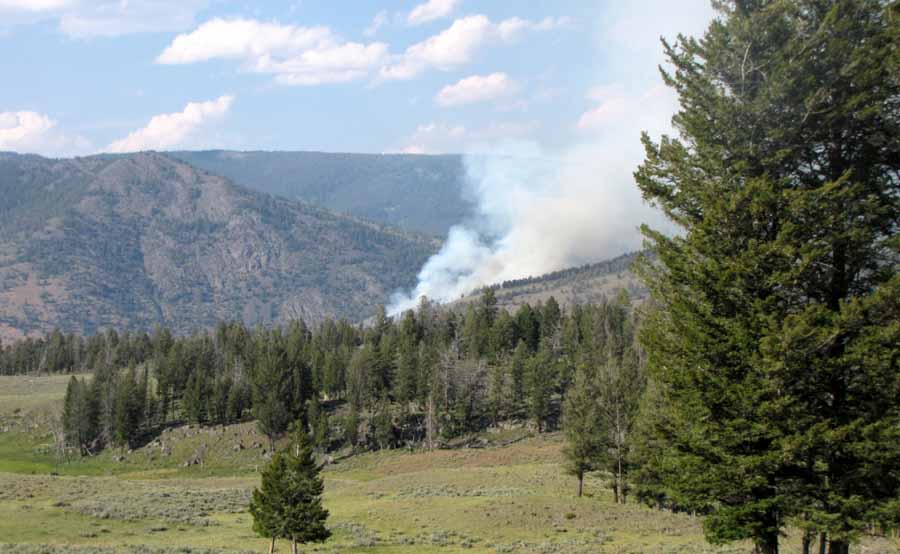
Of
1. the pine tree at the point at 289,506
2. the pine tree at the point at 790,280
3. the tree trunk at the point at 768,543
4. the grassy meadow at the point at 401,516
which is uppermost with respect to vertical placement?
the pine tree at the point at 790,280

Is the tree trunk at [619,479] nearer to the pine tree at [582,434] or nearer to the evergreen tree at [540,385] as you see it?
the pine tree at [582,434]

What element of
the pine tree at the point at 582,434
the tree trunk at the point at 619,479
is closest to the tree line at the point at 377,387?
the pine tree at the point at 582,434

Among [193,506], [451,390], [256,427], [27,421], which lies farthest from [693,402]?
[27,421]

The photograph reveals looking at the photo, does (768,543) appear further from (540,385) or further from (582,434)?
(540,385)

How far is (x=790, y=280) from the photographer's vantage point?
15.4 metres

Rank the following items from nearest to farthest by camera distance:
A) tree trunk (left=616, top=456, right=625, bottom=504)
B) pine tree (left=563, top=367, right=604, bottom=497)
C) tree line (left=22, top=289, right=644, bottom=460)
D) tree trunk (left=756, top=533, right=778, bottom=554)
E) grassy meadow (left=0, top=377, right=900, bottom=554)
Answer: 1. tree trunk (left=756, top=533, right=778, bottom=554)
2. grassy meadow (left=0, top=377, right=900, bottom=554)
3. tree trunk (left=616, top=456, right=625, bottom=504)
4. pine tree (left=563, top=367, right=604, bottom=497)
5. tree line (left=22, top=289, right=644, bottom=460)

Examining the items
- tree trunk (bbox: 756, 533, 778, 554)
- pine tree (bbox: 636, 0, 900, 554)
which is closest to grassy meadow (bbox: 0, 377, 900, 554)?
tree trunk (bbox: 756, 533, 778, 554)

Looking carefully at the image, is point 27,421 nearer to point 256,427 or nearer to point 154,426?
point 154,426

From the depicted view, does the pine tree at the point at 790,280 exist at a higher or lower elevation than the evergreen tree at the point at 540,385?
higher

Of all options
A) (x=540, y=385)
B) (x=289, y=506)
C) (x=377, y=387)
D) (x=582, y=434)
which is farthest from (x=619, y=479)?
(x=377, y=387)

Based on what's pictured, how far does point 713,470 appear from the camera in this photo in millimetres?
16078

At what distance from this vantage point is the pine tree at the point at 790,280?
1489 centimetres

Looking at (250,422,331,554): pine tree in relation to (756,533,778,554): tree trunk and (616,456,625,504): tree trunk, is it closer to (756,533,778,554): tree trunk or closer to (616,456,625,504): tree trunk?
(756,533,778,554): tree trunk

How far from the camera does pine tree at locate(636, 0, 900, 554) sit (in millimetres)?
14891
